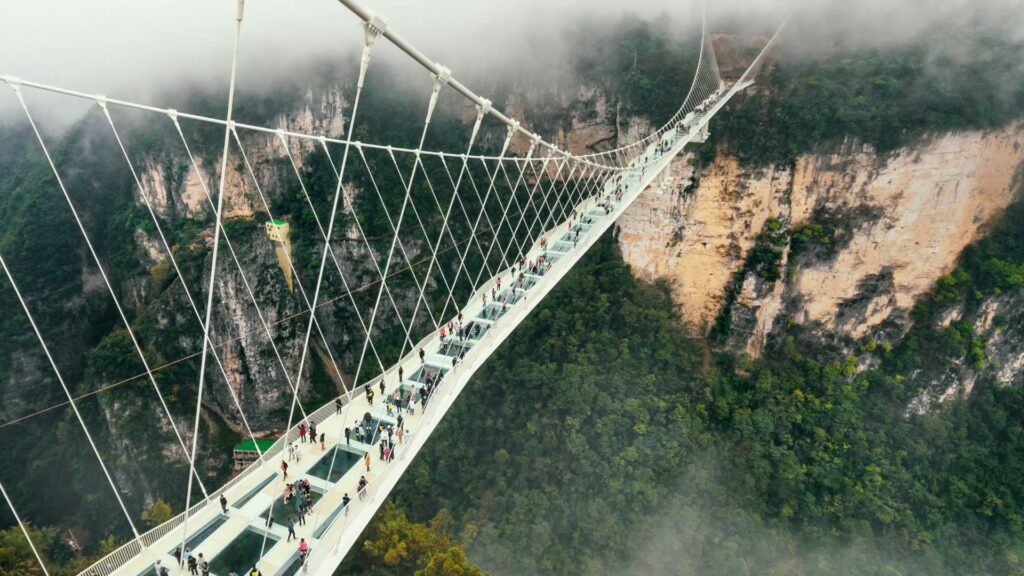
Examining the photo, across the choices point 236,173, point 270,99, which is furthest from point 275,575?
point 270,99

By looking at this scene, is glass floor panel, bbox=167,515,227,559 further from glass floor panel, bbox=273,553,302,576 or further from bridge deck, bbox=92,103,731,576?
glass floor panel, bbox=273,553,302,576

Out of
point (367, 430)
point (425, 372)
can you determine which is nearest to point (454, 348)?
point (425, 372)

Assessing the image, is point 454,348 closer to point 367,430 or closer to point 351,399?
point 351,399

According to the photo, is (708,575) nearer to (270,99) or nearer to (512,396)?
(512,396)

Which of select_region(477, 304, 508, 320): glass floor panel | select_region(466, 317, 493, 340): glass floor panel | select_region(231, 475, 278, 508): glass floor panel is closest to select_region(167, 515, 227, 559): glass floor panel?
select_region(231, 475, 278, 508): glass floor panel

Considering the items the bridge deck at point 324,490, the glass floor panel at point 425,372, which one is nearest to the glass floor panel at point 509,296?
the bridge deck at point 324,490

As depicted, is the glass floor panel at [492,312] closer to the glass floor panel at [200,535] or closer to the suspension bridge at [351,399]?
the suspension bridge at [351,399]
